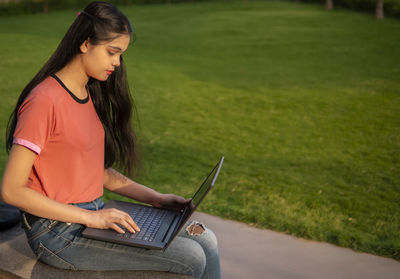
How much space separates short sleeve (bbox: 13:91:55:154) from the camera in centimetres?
191

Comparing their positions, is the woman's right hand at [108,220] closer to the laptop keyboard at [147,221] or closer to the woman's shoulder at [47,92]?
the laptop keyboard at [147,221]

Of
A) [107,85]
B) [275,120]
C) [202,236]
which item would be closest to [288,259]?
[202,236]

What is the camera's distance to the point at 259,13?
2392 cm

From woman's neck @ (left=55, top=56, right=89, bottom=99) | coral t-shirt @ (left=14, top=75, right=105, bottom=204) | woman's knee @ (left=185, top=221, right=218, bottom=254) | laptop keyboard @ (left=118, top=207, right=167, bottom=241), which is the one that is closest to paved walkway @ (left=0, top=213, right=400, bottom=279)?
woman's knee @ (left=185, top=221, right=218, bottom=254)

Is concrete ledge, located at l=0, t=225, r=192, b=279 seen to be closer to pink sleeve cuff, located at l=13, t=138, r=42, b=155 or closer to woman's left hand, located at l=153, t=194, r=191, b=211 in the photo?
woman's left hand, located at l=153, t=194, r=191, b=211

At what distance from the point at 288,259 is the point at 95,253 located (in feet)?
5.77

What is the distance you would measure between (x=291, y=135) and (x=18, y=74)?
266 inches

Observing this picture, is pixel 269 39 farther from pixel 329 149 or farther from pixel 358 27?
pixel 329 149

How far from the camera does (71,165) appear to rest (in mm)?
2133

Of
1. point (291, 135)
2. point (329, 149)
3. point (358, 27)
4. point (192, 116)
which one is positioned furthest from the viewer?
point (358, 27)

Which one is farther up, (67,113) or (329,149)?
(67,113)

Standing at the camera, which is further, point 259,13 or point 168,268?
point 259,13

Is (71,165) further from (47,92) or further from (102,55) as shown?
(102,55)

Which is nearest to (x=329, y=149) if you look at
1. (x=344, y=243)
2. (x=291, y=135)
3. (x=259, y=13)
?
(x=291, y=135)
